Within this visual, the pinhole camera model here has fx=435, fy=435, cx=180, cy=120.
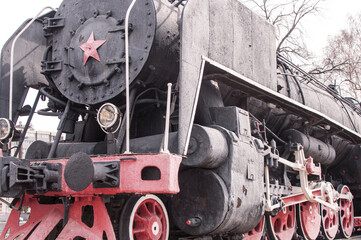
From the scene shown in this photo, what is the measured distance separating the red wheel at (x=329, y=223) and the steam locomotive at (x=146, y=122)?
1599mm

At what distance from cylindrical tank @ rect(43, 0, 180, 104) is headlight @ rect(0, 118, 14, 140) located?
68 cm

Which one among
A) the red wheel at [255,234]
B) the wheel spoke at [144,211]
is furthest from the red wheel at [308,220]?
the wheel spoke at [144,211]

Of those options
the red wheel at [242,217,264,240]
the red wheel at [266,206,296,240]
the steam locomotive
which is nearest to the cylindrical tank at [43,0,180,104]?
the steam locomotive

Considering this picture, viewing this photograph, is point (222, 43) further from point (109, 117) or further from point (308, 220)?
point (308, 220)

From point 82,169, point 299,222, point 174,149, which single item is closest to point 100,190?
point 82,169

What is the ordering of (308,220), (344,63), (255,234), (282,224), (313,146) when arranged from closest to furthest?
(255,234)
(282,224)
(308,220)
(313,146)
(344,63)

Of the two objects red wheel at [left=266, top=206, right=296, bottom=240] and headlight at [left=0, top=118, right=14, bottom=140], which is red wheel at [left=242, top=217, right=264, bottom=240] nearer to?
→ red wheel at [left=266, top=206, right=296, bottom=240]

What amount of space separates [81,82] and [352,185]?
21.9 feet

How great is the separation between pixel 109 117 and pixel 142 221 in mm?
1029

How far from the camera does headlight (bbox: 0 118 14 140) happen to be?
479cm

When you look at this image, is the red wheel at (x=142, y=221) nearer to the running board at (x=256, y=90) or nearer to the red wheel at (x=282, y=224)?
the running board at (x=256, y=90)

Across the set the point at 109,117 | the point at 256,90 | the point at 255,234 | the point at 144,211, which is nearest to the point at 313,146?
the point at 256,90

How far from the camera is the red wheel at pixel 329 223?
294 inches

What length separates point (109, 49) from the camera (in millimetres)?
4598
